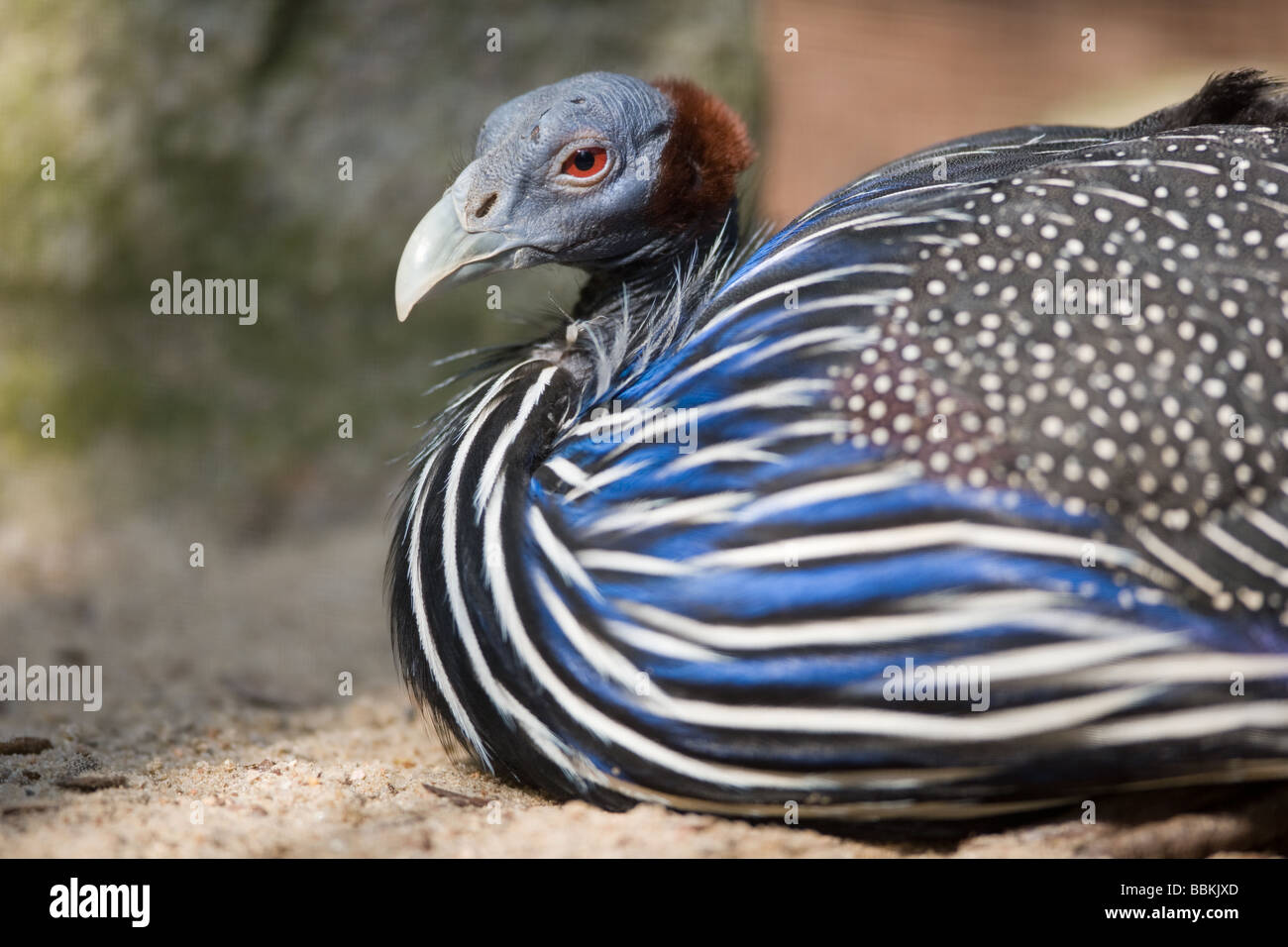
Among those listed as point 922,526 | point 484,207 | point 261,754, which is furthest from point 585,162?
point 261,754

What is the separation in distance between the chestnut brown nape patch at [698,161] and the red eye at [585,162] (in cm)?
16

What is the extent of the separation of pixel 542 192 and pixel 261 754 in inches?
62.1

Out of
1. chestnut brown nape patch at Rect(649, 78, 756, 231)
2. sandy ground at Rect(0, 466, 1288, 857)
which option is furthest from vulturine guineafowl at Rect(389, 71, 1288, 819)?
chestnut brown nape patch at Rect(649, 78, 756, 231)

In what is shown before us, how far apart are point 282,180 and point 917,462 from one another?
3896 mm

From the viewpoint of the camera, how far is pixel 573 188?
2.95 meters

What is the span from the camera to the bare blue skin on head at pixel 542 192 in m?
2.92

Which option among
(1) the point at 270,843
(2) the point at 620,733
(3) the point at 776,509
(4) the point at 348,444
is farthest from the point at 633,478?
(4) the point at 348,444

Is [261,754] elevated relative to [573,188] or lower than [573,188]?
lower

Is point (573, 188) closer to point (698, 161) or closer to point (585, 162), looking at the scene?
point (585, 162)

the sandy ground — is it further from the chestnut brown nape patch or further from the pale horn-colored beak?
the chestnut brown nape patch

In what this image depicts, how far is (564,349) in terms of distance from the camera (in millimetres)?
2914

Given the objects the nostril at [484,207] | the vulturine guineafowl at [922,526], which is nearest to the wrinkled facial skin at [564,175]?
the nostril at [484,207]

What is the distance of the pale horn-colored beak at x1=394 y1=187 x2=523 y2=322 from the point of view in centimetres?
287

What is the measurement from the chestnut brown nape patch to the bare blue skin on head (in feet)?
0.16
